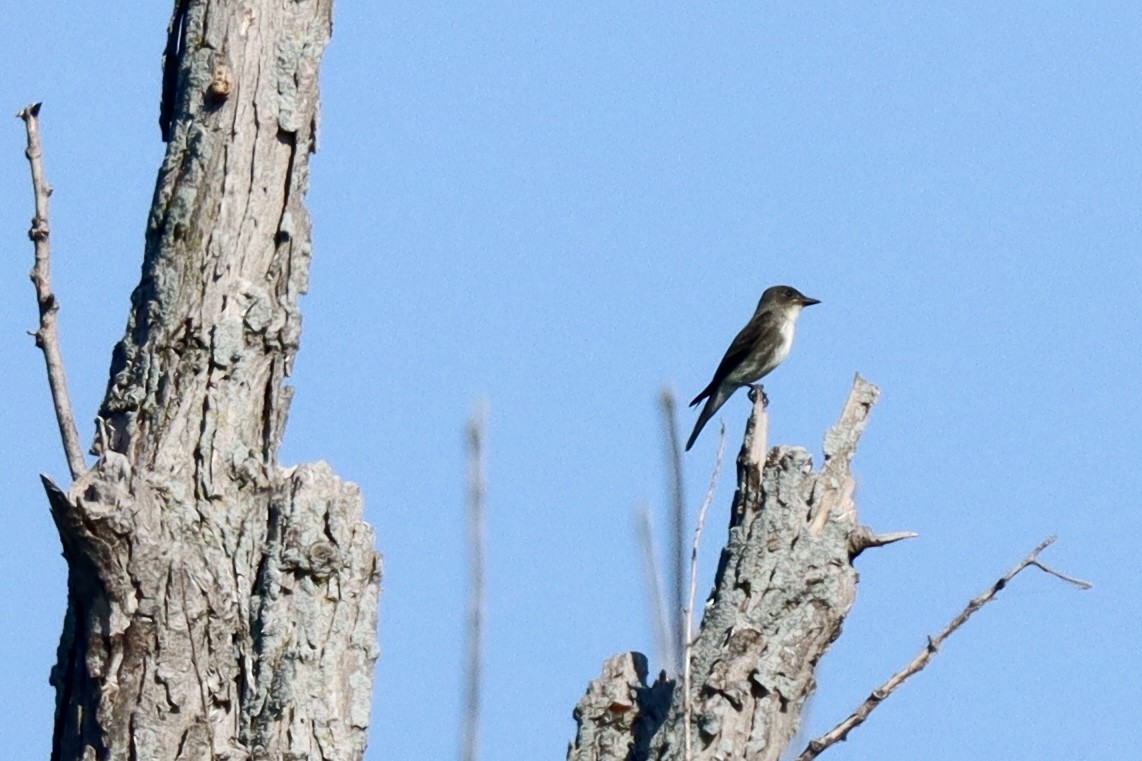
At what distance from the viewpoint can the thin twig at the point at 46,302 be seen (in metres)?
4.86

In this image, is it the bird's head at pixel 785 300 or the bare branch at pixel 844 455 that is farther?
the bird's head at pixel 785 300

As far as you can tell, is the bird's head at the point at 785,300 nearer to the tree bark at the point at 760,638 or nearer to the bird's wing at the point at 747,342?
the bird's wing at the point at 747,342

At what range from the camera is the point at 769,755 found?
5117 millimetres

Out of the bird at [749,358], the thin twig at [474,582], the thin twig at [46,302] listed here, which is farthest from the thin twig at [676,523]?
the bird at [749,358]

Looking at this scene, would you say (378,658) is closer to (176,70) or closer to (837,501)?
(837,501)

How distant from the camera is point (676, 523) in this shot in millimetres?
4180

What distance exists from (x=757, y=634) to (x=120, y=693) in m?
1.71

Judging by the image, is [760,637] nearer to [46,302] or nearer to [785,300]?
[46,302]

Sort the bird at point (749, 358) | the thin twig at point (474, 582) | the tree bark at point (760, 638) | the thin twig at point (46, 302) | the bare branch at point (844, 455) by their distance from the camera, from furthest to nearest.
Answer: the bird at point (749, 358) → the bare branch at point (844, 455) → the tree bark at point (760, 638) → the thin twig at point (46, 302) → the thin twig at point (474, 582)

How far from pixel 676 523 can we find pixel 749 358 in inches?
335

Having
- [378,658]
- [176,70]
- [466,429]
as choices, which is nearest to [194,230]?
[176,70]

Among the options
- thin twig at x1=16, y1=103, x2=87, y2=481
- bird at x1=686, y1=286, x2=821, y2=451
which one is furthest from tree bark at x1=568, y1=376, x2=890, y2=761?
bird at x1=686, y1=286, x2=821, y2=451

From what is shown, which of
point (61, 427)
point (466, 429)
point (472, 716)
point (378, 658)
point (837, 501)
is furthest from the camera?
point (837, 501)

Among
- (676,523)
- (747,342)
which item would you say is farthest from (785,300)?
(676,523)
